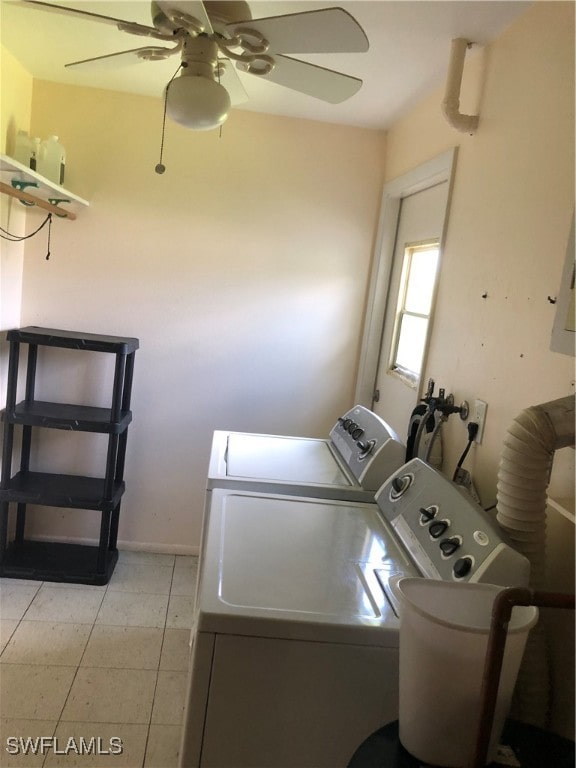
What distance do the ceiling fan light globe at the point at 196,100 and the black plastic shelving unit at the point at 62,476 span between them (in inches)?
51.5

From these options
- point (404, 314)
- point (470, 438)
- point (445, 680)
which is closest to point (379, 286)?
point (404, 314)

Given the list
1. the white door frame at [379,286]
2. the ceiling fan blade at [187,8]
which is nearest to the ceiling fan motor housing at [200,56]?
the ceiling fan blade at [187,8]

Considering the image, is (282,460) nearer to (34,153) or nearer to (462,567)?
(462,567)

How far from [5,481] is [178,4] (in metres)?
2.30

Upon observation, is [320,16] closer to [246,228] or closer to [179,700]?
[246,228]

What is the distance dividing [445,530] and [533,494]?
25 centimetres

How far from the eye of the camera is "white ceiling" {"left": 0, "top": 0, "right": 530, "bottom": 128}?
1.76 meters

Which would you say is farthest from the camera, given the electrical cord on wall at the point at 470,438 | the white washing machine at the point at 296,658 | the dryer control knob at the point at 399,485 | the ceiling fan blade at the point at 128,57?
the electrical cord on wall at the point at 470,438

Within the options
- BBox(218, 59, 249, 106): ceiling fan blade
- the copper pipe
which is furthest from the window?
the copper pipe

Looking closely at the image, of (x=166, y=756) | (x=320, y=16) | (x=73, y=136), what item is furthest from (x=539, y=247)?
(x=73, y=136)

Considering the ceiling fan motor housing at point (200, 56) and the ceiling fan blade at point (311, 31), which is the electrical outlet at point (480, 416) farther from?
the ceiling fan motor housing at point (200, 56)

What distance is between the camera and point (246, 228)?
3.03 m

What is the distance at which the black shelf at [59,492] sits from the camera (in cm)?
275

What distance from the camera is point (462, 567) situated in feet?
4.15
